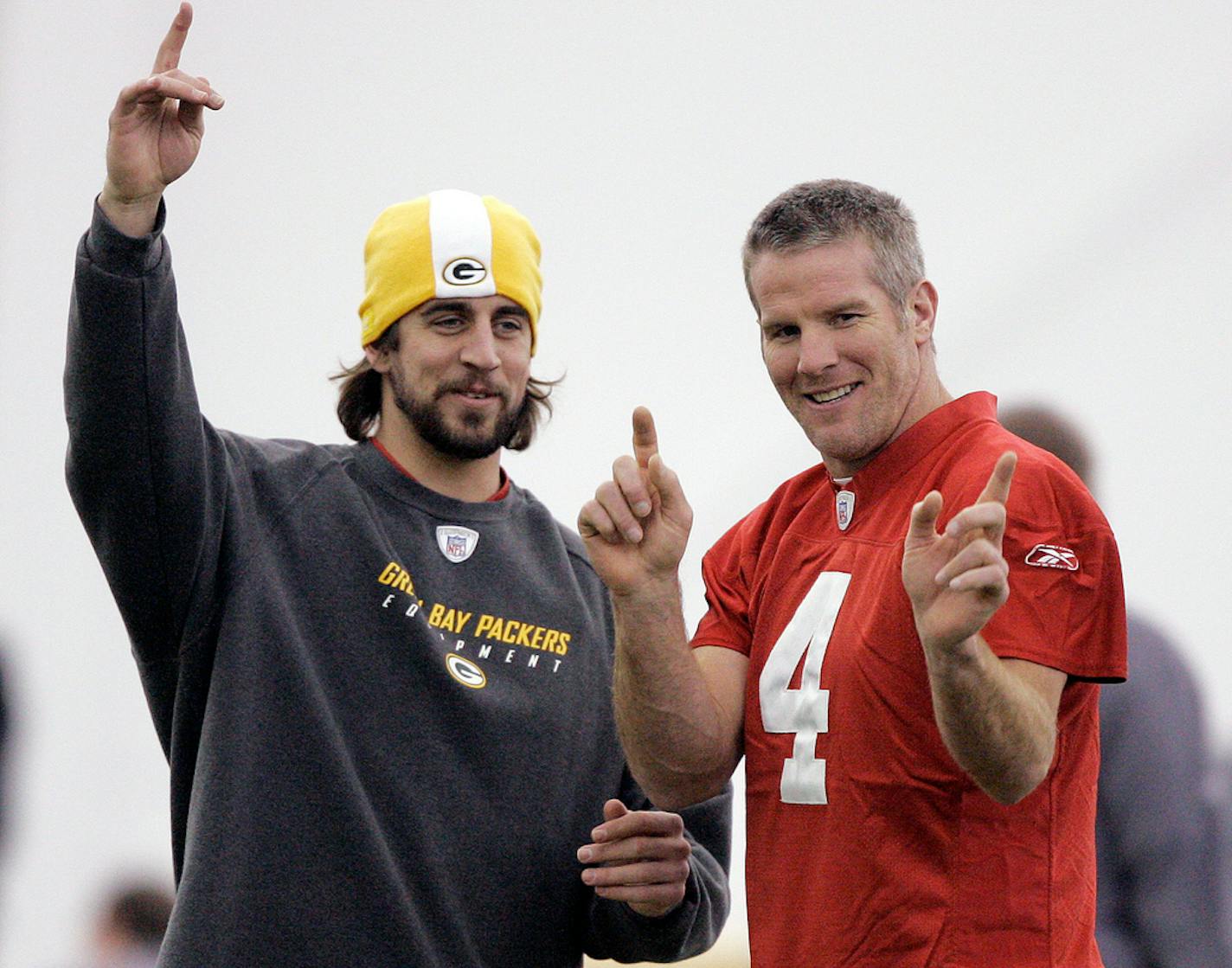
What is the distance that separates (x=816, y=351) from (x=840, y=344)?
0.10 ft

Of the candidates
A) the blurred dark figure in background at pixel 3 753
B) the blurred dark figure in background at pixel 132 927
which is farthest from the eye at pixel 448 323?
the blurred dark figure in background at pixel 3 753

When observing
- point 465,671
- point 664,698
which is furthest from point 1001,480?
point 465,671

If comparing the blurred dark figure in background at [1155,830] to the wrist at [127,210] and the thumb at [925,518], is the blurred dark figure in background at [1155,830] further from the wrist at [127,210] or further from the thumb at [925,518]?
the wrist at [127,210]

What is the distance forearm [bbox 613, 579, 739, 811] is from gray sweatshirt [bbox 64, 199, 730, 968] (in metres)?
0.35

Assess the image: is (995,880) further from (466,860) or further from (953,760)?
(466,860)

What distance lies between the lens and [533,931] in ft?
6.76

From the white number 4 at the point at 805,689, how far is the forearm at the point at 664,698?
0.07 meters

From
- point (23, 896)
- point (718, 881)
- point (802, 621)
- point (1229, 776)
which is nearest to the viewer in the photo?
point (802, 621)

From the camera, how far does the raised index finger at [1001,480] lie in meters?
1.47

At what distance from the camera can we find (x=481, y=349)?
7.30 ft

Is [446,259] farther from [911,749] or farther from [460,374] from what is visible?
[911,749]

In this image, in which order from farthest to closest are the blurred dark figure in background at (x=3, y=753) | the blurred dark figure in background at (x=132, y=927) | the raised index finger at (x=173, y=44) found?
the blurred dark figure in background at (x=3, y=753), the blurred dark figure in background at (x=132, y=927), the raised index finger at (x=173, y=44)

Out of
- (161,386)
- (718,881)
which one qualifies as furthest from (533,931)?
(161,386)

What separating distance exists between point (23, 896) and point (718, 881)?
2.19 m
